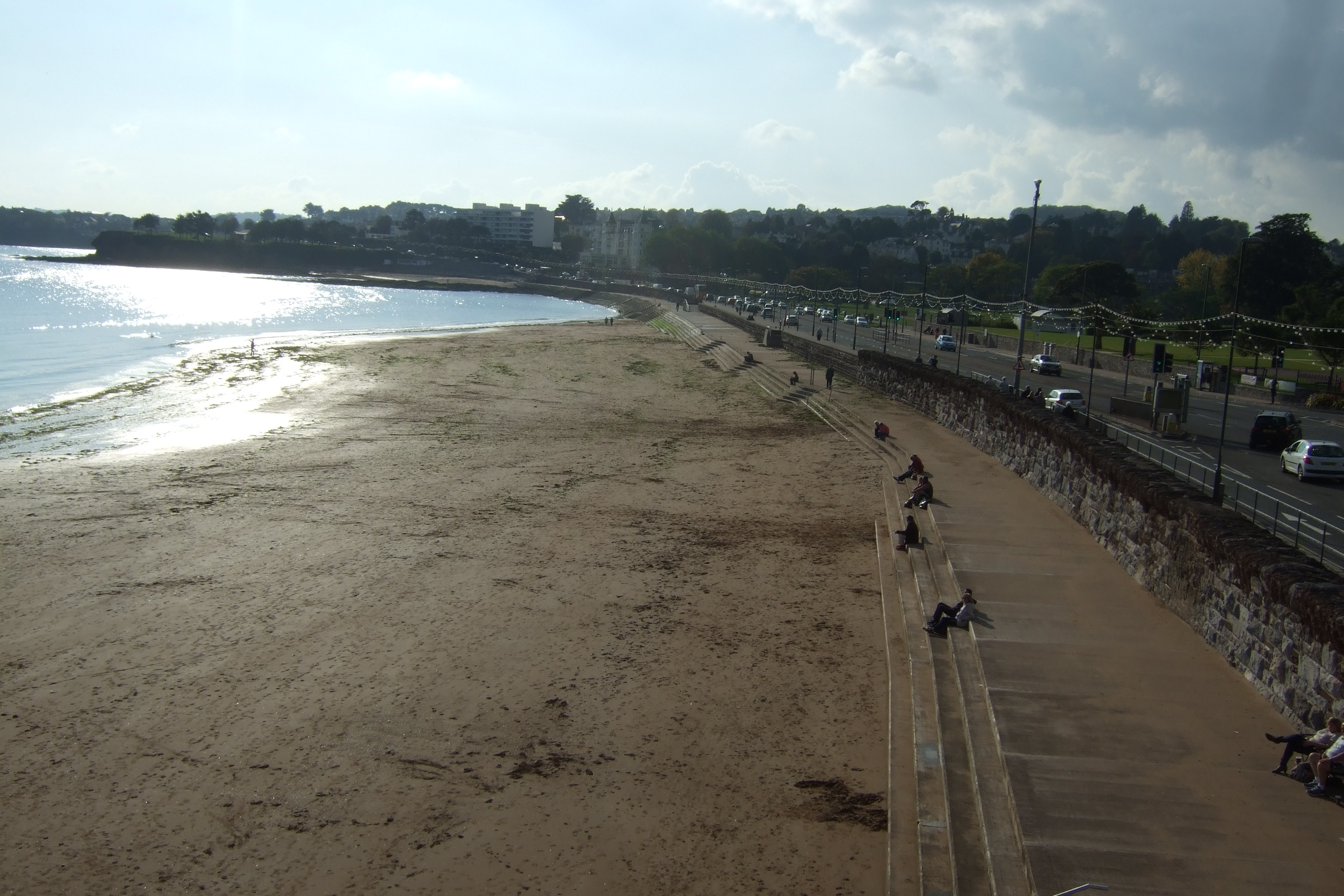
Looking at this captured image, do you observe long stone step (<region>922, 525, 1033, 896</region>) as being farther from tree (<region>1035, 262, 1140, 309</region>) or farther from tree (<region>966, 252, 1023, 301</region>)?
tree (<region>966, 252, 1023, 301</region>)

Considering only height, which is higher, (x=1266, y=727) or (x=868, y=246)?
(x=868, y=246)

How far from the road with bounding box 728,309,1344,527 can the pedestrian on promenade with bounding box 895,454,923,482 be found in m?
6.12

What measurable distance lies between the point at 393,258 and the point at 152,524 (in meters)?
186

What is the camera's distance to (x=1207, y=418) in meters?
29.2

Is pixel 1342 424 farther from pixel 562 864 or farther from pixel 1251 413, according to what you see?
pixel 562 864

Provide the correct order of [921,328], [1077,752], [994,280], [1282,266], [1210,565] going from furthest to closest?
[994,280] < [1282,266] < [921,328] < [1210,565] < [1077,752]

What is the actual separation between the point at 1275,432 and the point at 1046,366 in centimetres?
1723

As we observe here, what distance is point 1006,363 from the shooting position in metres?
45.1

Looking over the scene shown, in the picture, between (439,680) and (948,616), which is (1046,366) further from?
(439,680)

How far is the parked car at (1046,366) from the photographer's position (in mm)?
40438

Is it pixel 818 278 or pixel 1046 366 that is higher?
pixel 818 278

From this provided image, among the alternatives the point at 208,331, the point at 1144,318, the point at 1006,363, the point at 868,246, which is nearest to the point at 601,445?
the point at 1006,363

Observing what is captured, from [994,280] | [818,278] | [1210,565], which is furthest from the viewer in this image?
[818,278]

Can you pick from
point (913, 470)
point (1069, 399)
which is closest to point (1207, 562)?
point (913, 470)
